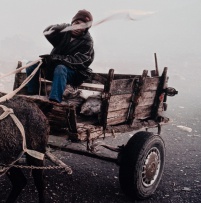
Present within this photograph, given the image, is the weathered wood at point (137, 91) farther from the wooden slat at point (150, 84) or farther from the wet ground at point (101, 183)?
the wet ground at point (101, 183)

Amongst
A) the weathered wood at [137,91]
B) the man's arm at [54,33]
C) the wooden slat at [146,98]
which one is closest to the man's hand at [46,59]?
the man's arm at [54,33]

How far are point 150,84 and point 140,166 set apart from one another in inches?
55.2

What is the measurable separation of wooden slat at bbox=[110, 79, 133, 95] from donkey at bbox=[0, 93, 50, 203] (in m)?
1.12

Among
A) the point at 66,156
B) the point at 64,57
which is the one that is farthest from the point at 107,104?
the point at 66,156

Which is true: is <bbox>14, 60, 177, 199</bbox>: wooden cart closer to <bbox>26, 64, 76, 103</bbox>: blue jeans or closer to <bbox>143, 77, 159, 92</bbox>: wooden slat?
<bbox>143, 77, 159, 92</bbox>: wooden slat

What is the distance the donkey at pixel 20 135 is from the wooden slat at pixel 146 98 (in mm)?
1767

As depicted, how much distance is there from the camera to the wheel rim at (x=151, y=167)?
15.1 ft

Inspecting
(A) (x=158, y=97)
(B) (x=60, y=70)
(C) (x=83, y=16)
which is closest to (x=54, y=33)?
(C) (x=83, y=16)

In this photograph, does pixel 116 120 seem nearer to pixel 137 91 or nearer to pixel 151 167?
pixel 137 91

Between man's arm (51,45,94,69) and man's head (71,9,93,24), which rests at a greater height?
man's head (71,9,93,24)

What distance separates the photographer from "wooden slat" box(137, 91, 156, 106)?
483 centimetres

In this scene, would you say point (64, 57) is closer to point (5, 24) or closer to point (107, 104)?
point (107, 104)

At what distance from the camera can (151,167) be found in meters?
4.68

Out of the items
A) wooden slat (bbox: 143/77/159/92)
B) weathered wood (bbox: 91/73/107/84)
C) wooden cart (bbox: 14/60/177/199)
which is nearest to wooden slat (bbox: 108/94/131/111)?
wooden cart (bbox: 14/60/177/199)
